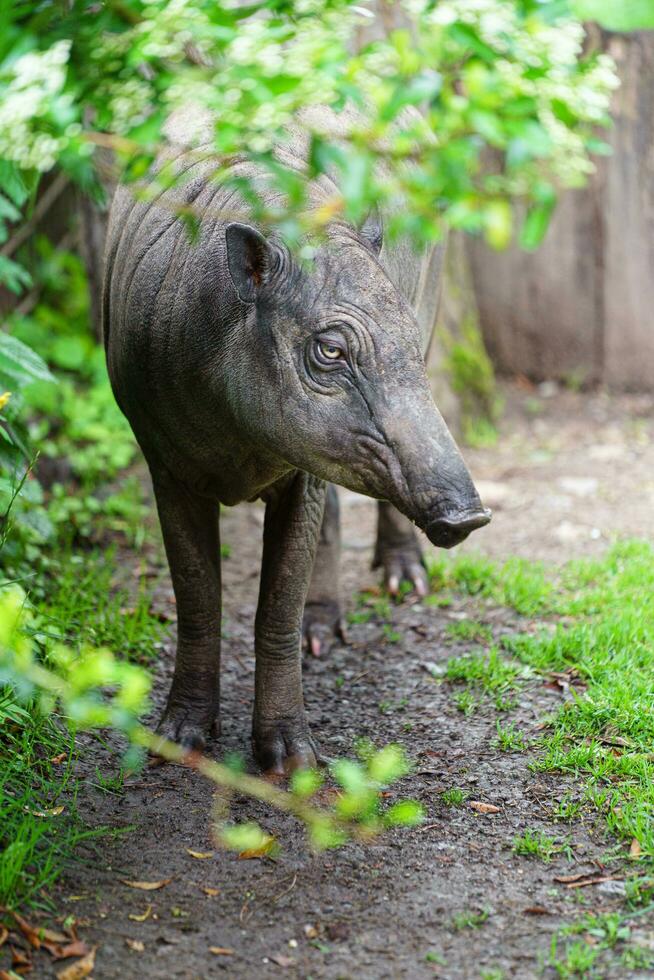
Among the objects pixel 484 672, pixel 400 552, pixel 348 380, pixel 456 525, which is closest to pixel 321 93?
pixel 348 380

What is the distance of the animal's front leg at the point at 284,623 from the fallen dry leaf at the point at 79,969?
130cm

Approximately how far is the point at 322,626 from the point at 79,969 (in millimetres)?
2734

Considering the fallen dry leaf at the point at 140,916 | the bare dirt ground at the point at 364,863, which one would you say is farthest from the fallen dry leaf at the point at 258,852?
the fallen dry leaf at the point at 140,916

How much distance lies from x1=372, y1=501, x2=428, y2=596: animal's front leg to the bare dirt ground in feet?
0.99

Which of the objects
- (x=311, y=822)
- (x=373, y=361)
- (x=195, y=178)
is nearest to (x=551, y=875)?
(x=311, y=822)

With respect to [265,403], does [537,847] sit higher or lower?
lower

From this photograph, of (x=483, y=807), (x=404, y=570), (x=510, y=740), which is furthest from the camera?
(x=404, y=570)

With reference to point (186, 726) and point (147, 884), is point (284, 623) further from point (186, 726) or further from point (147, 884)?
point (147, 884)

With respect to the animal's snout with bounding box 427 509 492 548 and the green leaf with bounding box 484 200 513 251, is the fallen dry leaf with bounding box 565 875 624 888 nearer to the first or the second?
the animal's snout with bounding box 427 509 492 548

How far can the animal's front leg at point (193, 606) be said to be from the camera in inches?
179

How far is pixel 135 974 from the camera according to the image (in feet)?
10.5

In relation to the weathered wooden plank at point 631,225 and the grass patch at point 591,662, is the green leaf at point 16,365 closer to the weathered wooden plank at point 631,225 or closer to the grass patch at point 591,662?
the grass patch at point 591,662

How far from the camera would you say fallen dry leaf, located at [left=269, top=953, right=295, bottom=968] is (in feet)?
10.8

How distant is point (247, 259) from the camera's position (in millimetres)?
3820
